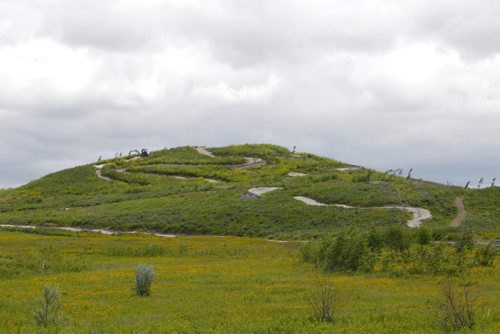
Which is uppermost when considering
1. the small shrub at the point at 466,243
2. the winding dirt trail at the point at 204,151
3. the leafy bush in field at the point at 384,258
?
the winding dirt trail at the point at 204,151

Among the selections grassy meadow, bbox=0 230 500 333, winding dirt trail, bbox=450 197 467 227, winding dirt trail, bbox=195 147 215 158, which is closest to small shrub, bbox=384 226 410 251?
grassy meadow, bbox=0 230 500 333

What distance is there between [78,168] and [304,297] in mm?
119689

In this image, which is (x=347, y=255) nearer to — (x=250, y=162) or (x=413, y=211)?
(x=413, y=211)

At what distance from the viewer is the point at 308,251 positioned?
117ft

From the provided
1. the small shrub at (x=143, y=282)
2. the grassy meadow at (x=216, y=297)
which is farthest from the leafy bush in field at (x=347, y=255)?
the small shrub at (x=143, y=282)

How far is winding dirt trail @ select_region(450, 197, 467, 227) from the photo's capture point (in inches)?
2327

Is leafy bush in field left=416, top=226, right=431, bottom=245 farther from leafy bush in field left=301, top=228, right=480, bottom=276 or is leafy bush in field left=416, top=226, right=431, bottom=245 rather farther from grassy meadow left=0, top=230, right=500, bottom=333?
grassy meadow left=0, top=230, right=500, bottom=333

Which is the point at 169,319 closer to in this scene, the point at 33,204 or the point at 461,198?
the point at 461,198

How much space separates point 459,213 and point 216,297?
1939 inches

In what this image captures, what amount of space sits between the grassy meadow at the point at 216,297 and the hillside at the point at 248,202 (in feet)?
76.0

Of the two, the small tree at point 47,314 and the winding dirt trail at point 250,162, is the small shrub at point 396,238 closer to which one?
the small tree at point 47,314

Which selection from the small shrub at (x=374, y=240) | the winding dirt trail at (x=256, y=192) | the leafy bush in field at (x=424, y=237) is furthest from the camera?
the winding dirt trail at (x=256, y=192)

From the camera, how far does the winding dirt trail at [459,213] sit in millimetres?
59100

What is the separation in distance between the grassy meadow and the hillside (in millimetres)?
23173
